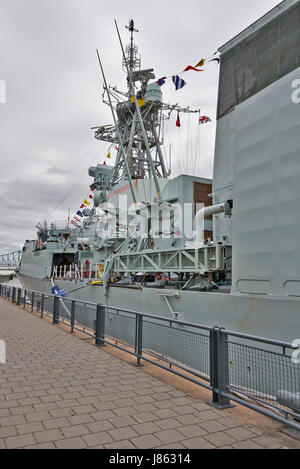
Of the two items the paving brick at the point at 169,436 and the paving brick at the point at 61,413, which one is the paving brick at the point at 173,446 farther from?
the paving brick at the point at 61,413

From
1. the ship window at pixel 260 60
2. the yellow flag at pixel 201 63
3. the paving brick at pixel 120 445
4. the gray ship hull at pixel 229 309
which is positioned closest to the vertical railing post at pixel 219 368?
the paving brick at pixel 120 445

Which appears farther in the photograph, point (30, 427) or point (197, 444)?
point (30, 427)

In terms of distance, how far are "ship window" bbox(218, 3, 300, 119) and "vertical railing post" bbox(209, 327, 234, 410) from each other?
5.75m

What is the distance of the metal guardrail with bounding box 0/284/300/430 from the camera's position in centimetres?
365

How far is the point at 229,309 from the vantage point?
24.6 feet

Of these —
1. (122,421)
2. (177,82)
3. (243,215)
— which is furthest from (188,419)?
(177,82)

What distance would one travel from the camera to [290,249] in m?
6.20

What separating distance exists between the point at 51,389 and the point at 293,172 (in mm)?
5386

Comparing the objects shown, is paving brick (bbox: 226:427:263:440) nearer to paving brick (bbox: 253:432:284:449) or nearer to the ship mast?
paving brick (bbox: 253:432:284:449)

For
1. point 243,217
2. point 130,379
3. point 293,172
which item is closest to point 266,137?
point 293,172

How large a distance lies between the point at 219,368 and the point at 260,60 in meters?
7.01

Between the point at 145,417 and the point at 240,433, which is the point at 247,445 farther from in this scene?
the point at 145,417

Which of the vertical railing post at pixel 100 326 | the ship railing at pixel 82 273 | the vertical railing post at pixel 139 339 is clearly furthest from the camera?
the ship railing at pixel 82 273

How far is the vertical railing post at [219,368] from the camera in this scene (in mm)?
4039
